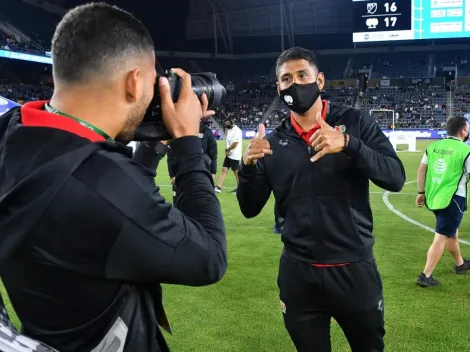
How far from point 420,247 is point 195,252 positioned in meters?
6.50

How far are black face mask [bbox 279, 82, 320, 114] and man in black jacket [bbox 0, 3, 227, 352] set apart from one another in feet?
4.79

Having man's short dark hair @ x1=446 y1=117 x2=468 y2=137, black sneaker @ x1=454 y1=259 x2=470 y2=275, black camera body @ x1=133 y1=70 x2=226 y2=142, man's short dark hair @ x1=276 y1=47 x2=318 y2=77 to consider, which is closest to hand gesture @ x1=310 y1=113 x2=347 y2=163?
man's short dark hair @ x1=276 y1=47 x2=318 y2=77

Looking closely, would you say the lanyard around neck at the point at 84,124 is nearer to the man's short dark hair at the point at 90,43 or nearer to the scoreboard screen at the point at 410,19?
the man's short dark hair at the point at 90,43

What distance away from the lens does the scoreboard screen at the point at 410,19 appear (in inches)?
1097

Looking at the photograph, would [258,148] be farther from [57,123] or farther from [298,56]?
[57,123]

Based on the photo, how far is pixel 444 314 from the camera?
183 inches

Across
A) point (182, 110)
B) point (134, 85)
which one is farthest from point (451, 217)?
point (134, 85)

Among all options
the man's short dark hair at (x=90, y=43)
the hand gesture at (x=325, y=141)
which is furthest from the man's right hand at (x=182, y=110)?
the hand gesture at (x=325, y=141)

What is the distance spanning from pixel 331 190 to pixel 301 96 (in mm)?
568

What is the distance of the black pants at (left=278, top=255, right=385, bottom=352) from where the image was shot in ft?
8.58

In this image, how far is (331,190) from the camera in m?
2.67

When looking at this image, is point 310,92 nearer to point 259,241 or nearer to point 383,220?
point 259,241

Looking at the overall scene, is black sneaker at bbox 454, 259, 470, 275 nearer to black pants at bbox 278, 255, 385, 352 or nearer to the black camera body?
black pants at bbox 278, 255, 385, 352

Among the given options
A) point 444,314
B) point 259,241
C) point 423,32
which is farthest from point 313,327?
point 423,32
